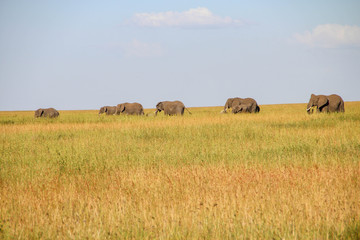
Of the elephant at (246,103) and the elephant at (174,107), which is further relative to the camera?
the elephant at (174,107)

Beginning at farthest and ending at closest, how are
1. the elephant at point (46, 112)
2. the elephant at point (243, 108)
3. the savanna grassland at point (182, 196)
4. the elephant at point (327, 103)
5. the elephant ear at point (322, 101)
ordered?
the elephant at point (46, 112) → the elephant at point (243, 108) → the elephant at point (327, 103) → the elephant ear at point (322, 101) → the savanna grassland at point (182, 196)

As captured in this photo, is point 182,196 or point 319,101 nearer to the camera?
point 182,196

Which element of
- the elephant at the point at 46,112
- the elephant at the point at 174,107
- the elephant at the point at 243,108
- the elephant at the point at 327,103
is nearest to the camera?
the elephant at the point at 327,103

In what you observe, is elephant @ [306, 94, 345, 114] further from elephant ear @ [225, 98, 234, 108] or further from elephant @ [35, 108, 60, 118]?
elephant @ [35, 108, 60, 118]

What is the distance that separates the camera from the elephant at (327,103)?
2288 centimetres

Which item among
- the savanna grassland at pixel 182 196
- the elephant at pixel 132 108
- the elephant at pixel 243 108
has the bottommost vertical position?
the savanna grassland at pixel 182 196

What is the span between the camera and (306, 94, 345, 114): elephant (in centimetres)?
2288

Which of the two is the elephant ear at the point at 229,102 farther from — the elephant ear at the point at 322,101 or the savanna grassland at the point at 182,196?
the savanna grassland at the point at 182,196

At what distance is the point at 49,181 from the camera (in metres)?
6.55

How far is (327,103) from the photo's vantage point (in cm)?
2309

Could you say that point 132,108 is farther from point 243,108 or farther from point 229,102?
point 243,108

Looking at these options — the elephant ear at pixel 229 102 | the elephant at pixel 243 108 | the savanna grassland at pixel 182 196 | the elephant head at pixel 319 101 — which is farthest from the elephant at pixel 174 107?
the savanna grassland at pixel 182 196

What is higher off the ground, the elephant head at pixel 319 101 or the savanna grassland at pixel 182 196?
the elephant head at pixel 319 101

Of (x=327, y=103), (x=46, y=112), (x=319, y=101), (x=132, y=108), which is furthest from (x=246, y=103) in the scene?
(x=46, y=112)
